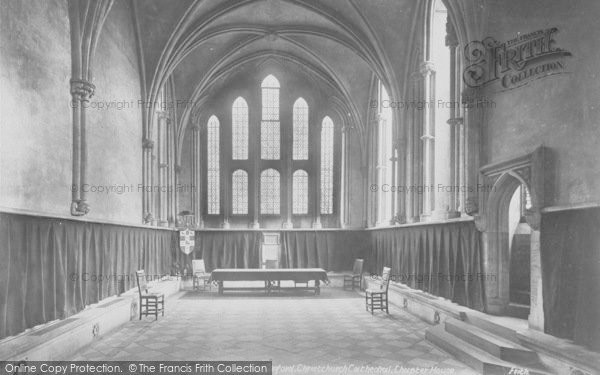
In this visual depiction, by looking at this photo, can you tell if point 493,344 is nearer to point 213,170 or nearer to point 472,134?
point 472,134

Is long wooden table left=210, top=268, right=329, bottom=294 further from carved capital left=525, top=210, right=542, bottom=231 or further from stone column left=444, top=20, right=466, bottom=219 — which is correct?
carved capital left=525, top=210, right=542, bottom=231

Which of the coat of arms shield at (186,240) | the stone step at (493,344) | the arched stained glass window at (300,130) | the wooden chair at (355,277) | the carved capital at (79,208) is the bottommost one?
the wooden chair at (355,277)

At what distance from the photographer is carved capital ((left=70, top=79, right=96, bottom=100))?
9.66 metres

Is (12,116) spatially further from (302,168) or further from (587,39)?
(302,168)

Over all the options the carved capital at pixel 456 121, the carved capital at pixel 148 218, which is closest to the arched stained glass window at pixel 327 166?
the carved capital at pixel 148 218

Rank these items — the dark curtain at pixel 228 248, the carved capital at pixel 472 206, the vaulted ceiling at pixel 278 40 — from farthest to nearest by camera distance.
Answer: the dark curtain at pixel 228 248 < the vaulted ceiling at pixel 278 40 < the carved capital at pixel 472 206

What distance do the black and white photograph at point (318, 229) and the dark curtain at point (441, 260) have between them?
7cm

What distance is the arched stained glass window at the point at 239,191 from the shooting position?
22.2m

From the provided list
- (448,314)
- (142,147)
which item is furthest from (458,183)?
(142,147)

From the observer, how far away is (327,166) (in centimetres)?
2258

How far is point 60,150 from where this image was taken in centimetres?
930

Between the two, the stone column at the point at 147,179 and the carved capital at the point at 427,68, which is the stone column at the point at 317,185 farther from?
the carved capital at the point at 427,68

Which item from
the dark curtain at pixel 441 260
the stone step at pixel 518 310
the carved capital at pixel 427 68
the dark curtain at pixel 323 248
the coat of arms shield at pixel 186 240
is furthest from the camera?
the dark curtain at pixel 323 248

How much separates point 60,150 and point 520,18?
893cm
